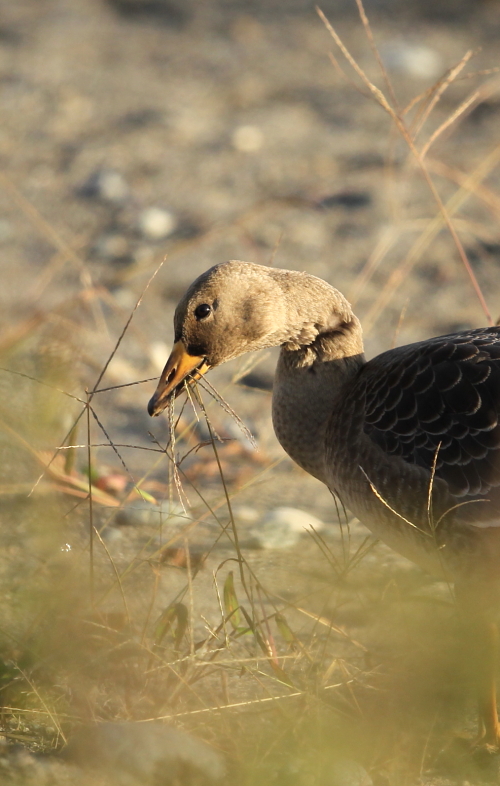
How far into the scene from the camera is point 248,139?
276 inches

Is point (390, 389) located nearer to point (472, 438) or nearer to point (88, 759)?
point (472, 438)

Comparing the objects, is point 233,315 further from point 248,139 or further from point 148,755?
point 248,139

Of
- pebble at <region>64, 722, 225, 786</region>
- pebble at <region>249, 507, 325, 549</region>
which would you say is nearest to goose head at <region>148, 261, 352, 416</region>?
pebble at <region>249, 507, 325, 549</region>

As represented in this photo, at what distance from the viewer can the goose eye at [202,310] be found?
3.09 metres

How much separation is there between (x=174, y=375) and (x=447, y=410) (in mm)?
932

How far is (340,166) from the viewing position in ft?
21.6

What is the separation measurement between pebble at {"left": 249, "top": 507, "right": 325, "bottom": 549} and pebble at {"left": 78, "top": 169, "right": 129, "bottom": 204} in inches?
126

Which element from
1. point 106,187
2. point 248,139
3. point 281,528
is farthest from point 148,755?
point 248,139

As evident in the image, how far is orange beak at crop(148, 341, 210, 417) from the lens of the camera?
316 cm

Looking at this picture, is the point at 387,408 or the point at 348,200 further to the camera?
the point at 348,200

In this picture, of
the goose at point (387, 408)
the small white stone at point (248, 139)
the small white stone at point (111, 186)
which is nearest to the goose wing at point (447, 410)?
the goose at point (387, 408)

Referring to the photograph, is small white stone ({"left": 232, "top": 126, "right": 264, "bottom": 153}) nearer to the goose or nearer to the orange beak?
the goose

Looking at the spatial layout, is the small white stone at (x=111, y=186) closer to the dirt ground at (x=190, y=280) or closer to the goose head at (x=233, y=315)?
the dirt ground at (x=190, y=280)

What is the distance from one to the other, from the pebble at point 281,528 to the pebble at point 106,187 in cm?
319
